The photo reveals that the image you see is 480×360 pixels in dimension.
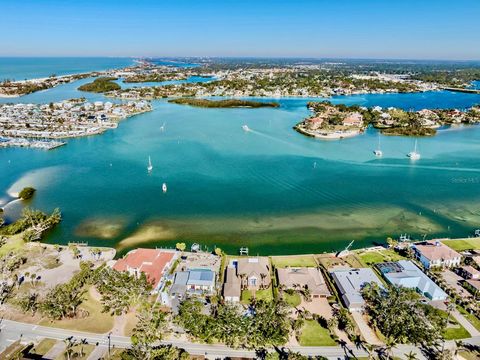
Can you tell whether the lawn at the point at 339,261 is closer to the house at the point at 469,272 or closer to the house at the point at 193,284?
the house at the point at 469,272

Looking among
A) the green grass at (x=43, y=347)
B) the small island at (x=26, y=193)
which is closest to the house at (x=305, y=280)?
the green grass at (x=43, y=347)

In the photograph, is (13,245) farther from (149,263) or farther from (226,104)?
(226,104)

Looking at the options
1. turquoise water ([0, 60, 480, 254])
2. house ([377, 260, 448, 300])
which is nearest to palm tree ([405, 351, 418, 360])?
house ([377, 260, 448, 300])

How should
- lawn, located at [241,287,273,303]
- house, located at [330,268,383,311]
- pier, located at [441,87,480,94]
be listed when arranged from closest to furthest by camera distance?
house, located at [330,268,383,311] → lawn, located at [241,287,273,303] → pier, located at [441,87,480,94]

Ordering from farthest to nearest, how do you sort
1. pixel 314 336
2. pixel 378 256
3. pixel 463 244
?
pixel 463 244, pixel 378 256, pixel 314 336

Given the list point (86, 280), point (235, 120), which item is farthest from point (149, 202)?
point (235, 120)

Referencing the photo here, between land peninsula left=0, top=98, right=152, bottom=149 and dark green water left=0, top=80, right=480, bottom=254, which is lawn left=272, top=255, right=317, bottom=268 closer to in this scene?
dark green water left=0, top=80, right=480, bottom=254

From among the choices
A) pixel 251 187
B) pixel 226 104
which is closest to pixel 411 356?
pixel 251 187
